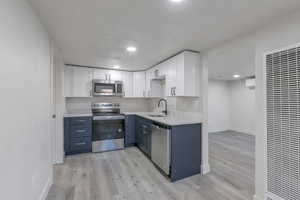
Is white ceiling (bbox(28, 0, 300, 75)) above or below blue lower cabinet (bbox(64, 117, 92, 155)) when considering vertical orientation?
above

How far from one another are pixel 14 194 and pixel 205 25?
2.53 m

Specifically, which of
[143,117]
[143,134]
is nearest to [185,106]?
[143,117]

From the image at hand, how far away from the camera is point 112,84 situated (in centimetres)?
423

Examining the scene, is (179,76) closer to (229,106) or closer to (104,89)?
(104,89)

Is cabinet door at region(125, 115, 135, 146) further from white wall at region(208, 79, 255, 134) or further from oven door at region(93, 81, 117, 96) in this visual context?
white wall at region(208, 79, 255, 134)

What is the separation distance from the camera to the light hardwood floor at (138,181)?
2055 mm

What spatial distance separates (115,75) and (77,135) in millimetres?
1939

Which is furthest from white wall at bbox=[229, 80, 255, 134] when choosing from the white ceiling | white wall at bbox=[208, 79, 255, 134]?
the white ceiling

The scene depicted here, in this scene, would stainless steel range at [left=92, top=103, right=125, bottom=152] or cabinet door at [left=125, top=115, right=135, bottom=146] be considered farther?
cabinet door at [left=125, top=115, right=135, bottom=146]

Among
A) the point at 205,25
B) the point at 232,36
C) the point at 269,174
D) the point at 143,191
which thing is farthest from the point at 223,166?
the point at 205,25

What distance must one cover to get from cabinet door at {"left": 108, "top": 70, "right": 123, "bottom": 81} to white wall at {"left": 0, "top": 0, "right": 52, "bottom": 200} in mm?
Answer: 2336

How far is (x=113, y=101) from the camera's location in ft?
Answer: 14.9

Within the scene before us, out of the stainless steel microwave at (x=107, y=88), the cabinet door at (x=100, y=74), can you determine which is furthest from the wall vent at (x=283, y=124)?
the cabinet door at (x=100, y=74)

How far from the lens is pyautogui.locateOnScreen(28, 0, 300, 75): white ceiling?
141cm
